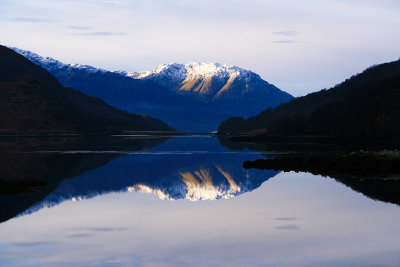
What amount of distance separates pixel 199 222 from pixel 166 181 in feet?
99.0

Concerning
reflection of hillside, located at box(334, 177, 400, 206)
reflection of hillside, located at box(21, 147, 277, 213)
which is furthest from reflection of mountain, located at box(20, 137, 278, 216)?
reflection of hillside, located at box(334, 177, 400, 206)

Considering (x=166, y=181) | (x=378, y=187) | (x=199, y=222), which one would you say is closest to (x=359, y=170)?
(x=378, y=187)

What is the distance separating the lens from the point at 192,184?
6762cm

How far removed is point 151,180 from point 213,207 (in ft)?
83.8

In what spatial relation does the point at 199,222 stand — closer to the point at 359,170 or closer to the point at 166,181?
the point at 166,181

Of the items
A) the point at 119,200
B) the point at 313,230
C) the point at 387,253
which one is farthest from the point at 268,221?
the point at 119,200

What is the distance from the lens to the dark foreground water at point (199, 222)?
92.6ft

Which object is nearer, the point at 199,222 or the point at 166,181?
the point at 199,222

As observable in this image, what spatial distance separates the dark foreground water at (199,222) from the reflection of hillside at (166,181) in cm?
22

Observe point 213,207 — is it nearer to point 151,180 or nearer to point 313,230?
point 313,230

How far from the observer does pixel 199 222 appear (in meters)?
39.1

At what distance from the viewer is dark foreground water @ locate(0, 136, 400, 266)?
28219 mm

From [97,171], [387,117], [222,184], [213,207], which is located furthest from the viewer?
[387,117]

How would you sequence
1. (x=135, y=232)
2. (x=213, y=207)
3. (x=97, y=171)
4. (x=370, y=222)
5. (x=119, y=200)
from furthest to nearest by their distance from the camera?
(x=97, y=171)
(x=119, y=200)
(x=213, y=207)
(x=370, y=222)
(x=135, y=232)
